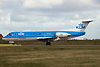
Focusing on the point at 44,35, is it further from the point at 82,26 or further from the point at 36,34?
the point at 82,26

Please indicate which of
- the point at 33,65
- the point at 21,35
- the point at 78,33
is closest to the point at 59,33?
the point at 78,33

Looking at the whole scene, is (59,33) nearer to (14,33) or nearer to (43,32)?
(43,32)

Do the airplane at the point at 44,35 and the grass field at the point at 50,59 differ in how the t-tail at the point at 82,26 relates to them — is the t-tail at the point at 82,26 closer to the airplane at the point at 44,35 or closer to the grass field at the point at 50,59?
the airplane at the point at 44,35

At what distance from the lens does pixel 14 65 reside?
15.6 meters

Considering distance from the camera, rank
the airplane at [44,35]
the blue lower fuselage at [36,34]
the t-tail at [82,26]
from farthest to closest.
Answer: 1. the t-tail at [82,26]
2. the blue lower fuselage at [36,34]
3. the airplane at [44,35]

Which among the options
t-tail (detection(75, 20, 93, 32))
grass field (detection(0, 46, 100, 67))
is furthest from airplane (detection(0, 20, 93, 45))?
grass field (detection(0, 46, 100, 67))

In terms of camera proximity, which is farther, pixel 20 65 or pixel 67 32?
pixel 67 32

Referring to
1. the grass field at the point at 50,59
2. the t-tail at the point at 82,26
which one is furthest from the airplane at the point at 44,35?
the grass field at the point at 50,59

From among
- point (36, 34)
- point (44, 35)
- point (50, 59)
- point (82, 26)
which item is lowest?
point (50, 59)

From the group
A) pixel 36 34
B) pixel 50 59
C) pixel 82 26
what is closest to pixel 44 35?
pixel 36 34

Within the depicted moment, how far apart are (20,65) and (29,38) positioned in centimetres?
3447

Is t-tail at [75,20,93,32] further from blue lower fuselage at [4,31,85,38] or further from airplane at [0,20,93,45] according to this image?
blue lower fuselage at [4,31,85,38]

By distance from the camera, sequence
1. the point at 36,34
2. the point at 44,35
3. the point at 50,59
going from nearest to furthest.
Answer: the point at 50,59 → the point at 36,34 → the point at 44,35

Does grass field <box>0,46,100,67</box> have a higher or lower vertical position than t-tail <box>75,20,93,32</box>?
lower
